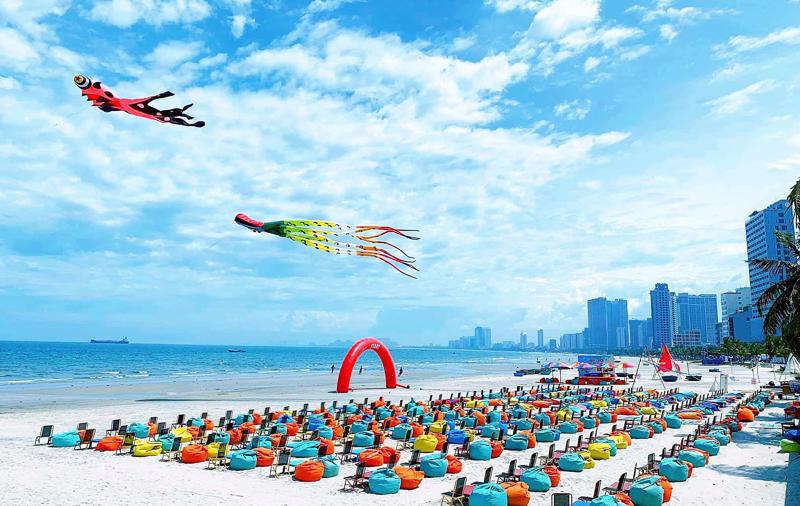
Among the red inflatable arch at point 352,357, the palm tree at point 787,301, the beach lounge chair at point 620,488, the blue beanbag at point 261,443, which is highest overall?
the palm tree at point 787,301

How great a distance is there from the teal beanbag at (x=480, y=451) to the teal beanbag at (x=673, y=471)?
5033mm

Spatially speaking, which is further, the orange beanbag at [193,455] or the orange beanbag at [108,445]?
the orange beanbag at [108,445]

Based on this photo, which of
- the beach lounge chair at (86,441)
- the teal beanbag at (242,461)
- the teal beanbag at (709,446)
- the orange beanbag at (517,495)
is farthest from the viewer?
the teal beanbag at (709,446)

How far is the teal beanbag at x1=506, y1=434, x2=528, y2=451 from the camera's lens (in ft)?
63.0

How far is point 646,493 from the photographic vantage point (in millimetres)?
12359

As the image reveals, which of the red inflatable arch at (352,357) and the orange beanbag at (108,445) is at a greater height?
the red inflatable arch at (352,357)

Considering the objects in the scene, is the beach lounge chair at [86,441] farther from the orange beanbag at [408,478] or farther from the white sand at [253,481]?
the orange beanbag at [408,478]

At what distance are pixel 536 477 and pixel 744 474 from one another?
6812 mm

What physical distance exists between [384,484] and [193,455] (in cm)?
629

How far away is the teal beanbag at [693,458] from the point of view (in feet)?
53.9

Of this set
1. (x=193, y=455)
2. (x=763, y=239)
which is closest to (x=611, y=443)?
(x=193, y=455)

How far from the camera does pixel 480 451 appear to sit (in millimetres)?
17547

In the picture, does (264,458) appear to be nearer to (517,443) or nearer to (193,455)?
(193,455)

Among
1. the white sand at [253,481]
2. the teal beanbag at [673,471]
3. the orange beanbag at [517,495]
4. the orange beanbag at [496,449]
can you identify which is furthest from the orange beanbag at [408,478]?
the teal beanbag at [673,471]
